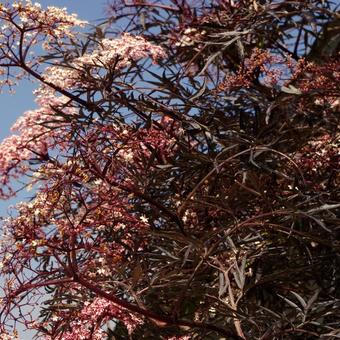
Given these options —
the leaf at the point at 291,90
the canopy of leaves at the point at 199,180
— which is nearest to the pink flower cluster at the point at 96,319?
the canopy of leaves at the point at 199,180

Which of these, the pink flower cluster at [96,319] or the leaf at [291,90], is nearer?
the pink flower cluster at [96,319]

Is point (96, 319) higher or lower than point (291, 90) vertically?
lower

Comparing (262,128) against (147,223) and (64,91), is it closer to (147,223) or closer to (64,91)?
(147,223)

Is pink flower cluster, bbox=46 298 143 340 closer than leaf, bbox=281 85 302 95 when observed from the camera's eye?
Yes

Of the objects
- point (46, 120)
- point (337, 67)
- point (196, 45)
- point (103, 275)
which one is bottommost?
point (103, 275)

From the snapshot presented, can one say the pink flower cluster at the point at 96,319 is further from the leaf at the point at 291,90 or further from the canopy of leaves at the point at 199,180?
the leaf at the point at 291,90

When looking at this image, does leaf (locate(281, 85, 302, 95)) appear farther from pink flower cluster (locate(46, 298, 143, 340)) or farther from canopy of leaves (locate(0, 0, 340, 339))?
pink flower cluster (locate(46, 298, 143, 340))

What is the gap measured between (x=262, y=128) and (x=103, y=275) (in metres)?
1.42

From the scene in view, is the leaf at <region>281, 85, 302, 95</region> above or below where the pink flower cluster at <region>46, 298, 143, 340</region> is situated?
above

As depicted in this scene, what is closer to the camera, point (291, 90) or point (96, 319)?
point (96, 319)

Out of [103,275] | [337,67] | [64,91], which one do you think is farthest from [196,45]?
[103,275]

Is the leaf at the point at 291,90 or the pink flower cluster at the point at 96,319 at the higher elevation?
the leaf at the point at 291,90

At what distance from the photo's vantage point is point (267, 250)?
13.9ft

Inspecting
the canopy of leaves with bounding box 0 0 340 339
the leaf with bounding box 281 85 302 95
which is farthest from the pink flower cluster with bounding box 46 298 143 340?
the leaf with bounding box 281 85 302 95
